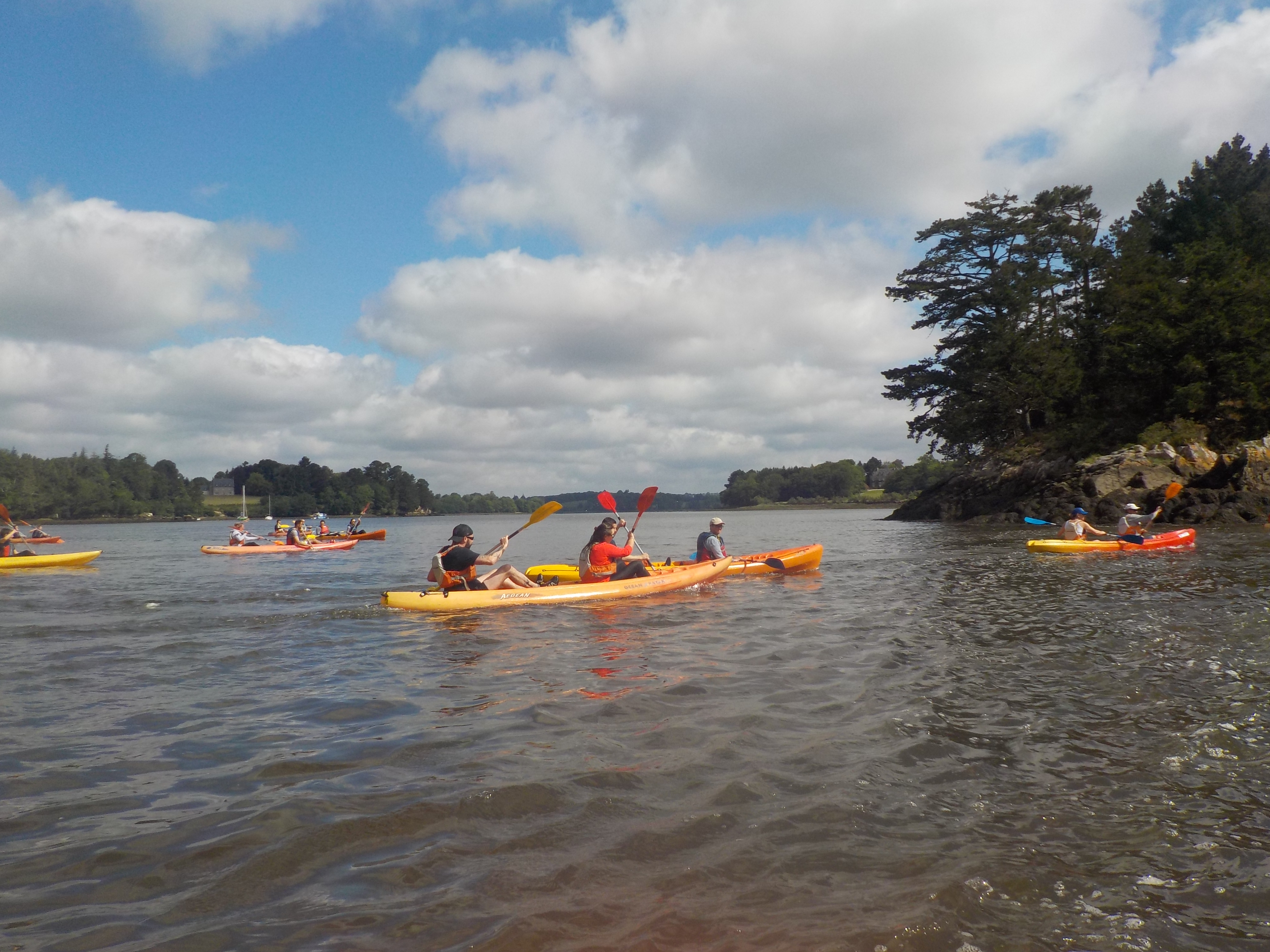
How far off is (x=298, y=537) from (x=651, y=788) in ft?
92.3

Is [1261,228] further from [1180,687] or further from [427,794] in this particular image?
[427,794]

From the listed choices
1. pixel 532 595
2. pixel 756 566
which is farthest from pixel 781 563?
pixel 532 595

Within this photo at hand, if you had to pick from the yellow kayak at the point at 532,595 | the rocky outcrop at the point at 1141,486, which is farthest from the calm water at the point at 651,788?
the rocky outcrop at the point at 1141,486

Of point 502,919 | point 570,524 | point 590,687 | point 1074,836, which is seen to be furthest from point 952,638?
point 570,524

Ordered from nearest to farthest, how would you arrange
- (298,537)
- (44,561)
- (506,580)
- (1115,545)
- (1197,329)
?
(506,580) → (1115,545) → (44,561) → (298,537) → (1197,329)

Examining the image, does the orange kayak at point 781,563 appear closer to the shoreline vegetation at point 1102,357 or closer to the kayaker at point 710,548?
the kayaker at point 710,548

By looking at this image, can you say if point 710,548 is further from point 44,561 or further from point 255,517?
point 255,517

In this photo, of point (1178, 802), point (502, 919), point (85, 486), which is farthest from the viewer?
point (85, 486)

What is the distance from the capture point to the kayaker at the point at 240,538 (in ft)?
92.5

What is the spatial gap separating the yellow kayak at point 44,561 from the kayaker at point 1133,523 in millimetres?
29363

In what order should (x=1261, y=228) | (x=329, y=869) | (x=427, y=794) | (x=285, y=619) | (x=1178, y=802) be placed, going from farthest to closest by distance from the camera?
(x=1261, y=228), (x=285, y=619), (x=427, y=794), (x=1178, y=802), (x=329, y=869)

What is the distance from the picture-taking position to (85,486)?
122875mm

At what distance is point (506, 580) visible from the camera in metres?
12.5

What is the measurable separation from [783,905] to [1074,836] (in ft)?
5.38
